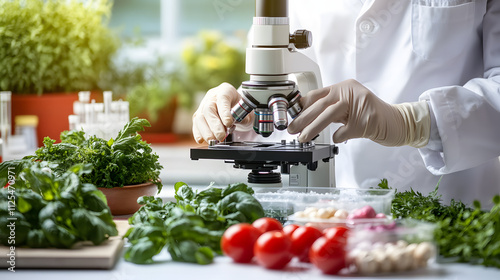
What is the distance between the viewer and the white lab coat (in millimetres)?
1766

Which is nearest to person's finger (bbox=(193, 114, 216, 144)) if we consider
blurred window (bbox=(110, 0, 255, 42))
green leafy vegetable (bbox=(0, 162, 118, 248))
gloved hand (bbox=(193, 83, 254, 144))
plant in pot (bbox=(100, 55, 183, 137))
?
gloved hand (bbox=(193, 83, 254, 144))

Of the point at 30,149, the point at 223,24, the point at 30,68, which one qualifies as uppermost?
the point at 223,24

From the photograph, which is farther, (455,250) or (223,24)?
(223,24)

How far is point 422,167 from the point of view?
6.56 ft

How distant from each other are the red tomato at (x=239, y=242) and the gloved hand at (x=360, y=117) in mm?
373

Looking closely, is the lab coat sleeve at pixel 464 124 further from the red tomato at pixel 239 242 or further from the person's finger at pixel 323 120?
the red tomato at pixel 239 242

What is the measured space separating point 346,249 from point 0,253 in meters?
0.63

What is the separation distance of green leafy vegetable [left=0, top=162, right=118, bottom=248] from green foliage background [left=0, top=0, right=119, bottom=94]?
2041 mm

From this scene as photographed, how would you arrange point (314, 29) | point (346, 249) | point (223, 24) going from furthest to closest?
point (223, 24) < point (314, 29) < point (346, 249)

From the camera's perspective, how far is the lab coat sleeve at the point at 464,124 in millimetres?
1697

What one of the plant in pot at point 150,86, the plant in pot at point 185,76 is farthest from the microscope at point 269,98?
the plant in pot at point 185,76

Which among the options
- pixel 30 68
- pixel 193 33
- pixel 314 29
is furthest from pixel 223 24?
pixel 314 29

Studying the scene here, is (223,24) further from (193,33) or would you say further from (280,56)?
(280,56)

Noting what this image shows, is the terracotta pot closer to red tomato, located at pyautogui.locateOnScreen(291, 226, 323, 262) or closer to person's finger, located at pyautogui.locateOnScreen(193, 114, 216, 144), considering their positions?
person's finger, located at pyautogui.locateOnScreen(193, 114, 216, 144)
